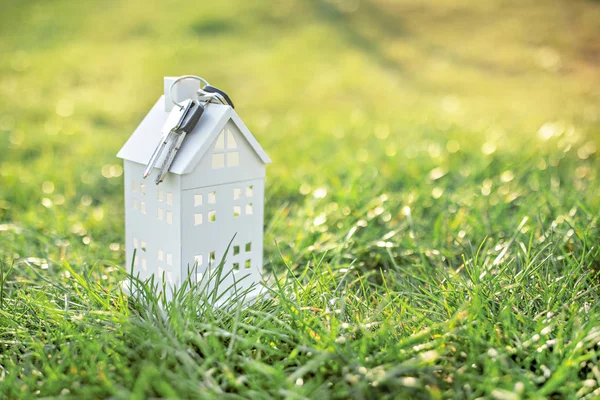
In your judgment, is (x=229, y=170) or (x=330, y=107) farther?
(x=330, y=107)

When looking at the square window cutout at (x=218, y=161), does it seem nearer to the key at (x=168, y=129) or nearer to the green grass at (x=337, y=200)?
the key at (x=168, y=129)

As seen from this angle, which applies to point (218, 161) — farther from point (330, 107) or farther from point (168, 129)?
point (330, 107)

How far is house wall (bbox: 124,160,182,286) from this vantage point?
1466 mm

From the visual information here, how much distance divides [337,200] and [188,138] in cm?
115

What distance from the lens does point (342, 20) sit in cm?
671

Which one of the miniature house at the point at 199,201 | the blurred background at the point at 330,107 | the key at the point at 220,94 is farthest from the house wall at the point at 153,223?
the key at the point at 220,94

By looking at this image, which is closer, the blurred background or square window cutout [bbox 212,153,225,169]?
square window cutout [bbox 212,153,225,169]

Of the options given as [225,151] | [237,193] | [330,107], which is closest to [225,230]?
[237,193]

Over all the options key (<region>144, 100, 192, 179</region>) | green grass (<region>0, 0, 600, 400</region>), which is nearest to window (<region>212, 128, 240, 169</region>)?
key (<region>144, 100, 192, 179</region>)

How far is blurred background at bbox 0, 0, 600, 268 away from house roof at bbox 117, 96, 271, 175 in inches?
12.5

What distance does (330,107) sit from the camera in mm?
5281

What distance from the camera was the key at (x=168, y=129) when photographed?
1422 millimetres

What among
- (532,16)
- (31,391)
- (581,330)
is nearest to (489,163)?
(581,330)

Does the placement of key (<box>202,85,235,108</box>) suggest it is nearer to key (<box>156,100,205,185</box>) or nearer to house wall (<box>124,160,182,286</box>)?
key (<box>156,100,205,185</box>)
